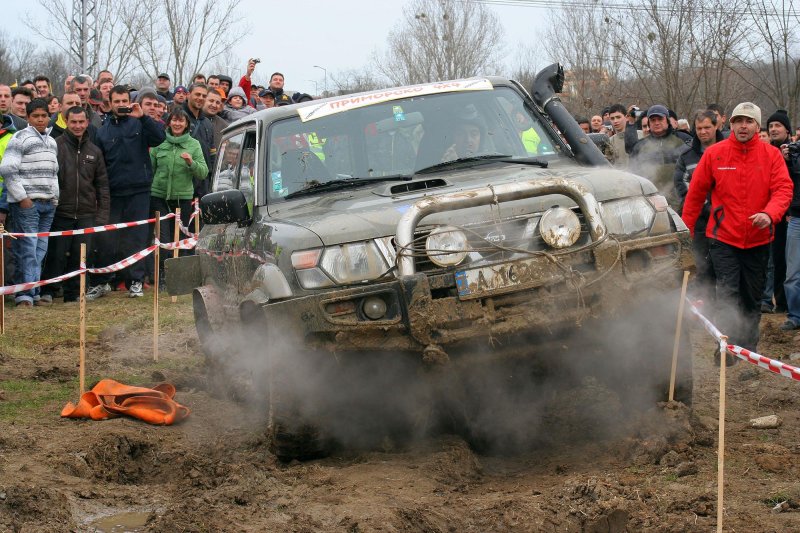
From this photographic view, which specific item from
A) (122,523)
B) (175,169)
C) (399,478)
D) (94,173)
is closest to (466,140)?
(399,478)

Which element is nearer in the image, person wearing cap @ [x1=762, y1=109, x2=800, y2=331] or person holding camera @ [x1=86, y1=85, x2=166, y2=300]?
person wearing cap @ [x1=762, y1=109, x2=800, y2=331]

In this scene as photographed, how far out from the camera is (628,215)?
586 centimetres

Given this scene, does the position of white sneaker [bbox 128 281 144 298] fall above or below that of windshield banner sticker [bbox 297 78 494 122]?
below

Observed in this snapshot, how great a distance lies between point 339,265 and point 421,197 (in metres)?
0.66

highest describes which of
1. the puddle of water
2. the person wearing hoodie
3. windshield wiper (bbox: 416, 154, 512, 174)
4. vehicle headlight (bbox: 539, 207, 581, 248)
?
the person wearing hoodie

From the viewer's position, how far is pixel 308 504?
4.98m

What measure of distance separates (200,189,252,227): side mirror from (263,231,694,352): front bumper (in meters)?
1.00

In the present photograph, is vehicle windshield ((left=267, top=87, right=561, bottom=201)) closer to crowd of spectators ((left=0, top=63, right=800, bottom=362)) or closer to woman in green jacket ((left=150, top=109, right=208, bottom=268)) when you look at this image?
crowd of spectators ((left=0, top=63, right=800, bottom=362))

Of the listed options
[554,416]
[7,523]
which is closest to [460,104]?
[554,416]

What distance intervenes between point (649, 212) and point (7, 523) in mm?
3628

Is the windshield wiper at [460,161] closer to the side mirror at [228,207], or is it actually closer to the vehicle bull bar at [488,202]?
the vehicle bull bar at [488,202]

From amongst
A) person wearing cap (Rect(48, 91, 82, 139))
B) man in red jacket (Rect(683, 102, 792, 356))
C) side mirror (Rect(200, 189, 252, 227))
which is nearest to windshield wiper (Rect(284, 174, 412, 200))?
side mirror (Rect(200, 189, 252, 227))

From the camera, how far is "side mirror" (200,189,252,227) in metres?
6.31

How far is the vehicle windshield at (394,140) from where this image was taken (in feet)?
21.6
